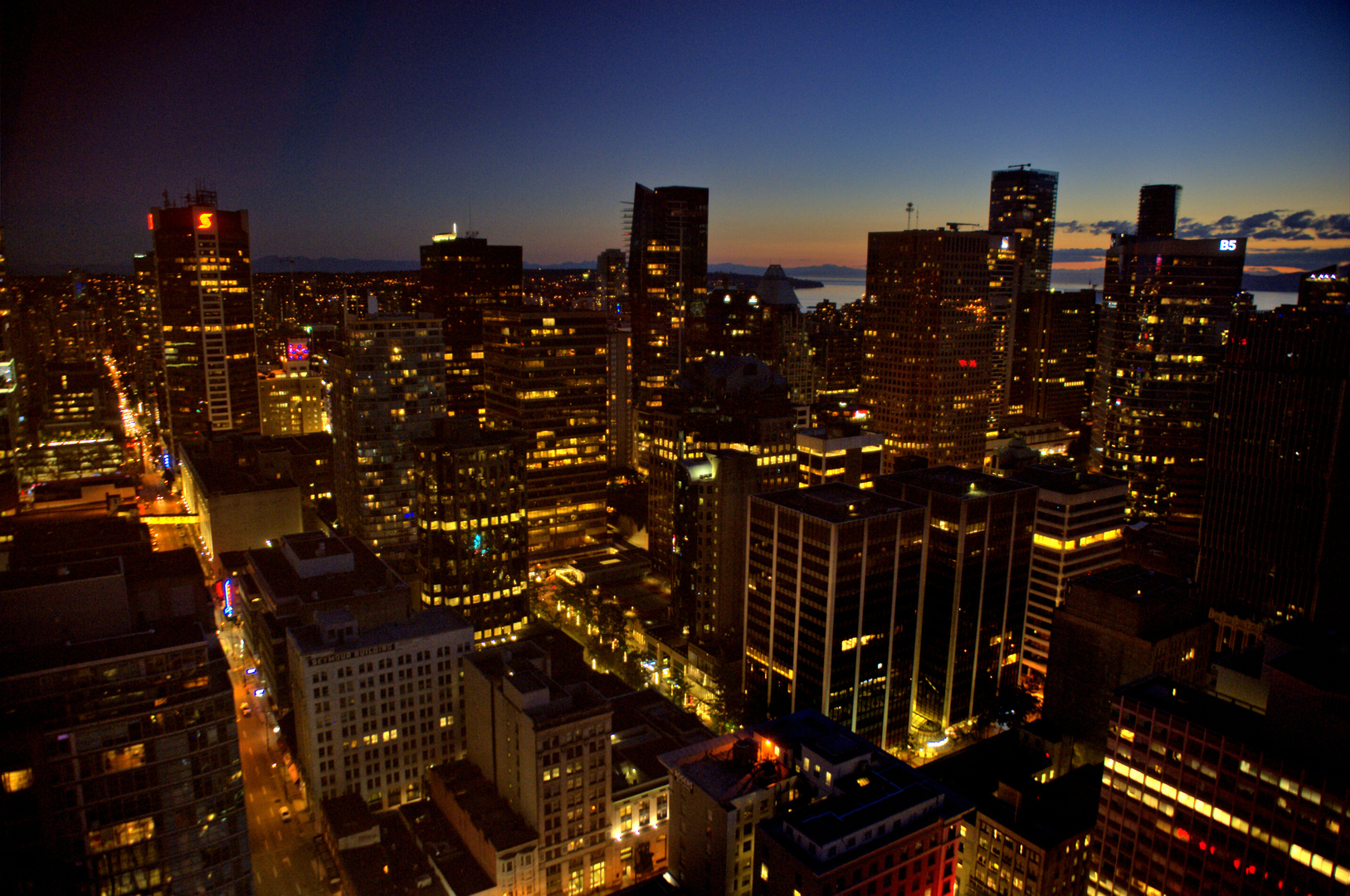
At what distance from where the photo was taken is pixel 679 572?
7288 cm

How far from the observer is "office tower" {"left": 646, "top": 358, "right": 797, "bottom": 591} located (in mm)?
73438

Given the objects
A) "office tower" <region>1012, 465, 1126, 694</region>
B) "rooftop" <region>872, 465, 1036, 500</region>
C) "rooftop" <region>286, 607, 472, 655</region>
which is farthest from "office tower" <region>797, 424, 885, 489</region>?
"rooftop" <region>286, 607, 472, 655</region>

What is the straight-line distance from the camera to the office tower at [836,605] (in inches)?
2259

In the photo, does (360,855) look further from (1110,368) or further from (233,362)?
(1110,368)

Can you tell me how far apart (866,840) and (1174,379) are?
9396 cm

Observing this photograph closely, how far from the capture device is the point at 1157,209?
16338 cm

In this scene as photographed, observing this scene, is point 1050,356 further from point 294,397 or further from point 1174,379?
Answer: point 294,397

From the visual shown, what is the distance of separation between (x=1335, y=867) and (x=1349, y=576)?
48.7 metres

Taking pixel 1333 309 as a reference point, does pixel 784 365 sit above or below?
below

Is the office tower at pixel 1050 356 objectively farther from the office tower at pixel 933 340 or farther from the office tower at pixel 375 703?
the office tower at pixel 375 703

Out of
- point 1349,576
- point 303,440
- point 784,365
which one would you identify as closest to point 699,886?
point 1349,576

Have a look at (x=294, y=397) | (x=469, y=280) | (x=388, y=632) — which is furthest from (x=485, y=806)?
(x=469, y=280)

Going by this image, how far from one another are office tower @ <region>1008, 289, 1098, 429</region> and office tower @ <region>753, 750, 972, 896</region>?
132 metres

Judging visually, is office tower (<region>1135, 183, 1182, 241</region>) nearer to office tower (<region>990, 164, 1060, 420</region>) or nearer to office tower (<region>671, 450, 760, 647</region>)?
office tower (<region>990, 164, 1060, 420</region>)
